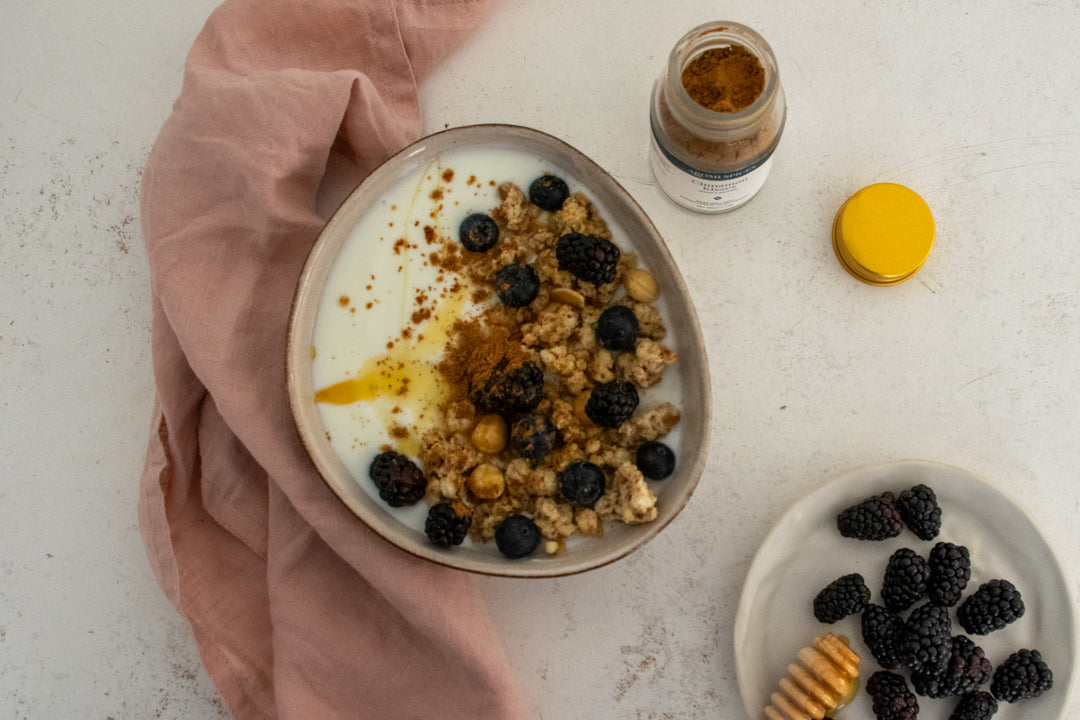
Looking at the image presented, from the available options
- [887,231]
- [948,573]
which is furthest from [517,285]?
[948,573]

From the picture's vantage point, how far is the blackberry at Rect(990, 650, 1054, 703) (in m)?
0.93

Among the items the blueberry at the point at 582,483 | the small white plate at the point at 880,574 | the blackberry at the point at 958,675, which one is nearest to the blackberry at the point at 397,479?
the blueberry at the point at 582,483

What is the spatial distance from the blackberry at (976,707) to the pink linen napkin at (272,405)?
0.51 meters

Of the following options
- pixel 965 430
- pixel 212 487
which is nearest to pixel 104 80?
pixel 212 487

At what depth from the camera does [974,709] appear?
94 cm

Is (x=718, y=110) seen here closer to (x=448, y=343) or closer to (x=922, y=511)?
(x=448, y=343)

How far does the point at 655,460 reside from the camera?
2.99 feet

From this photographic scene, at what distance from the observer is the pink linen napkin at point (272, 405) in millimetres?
987

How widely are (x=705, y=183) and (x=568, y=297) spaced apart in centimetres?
20

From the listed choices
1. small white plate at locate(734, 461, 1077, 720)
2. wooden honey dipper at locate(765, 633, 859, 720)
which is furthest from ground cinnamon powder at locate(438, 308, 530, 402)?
wooden honey dipper at locate(765, 633, 859, 720)

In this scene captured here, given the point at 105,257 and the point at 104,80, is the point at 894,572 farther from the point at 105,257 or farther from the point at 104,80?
the point at 104,80

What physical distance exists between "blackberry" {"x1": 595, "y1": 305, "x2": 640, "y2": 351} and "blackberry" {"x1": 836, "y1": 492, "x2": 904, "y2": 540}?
1.05 feet

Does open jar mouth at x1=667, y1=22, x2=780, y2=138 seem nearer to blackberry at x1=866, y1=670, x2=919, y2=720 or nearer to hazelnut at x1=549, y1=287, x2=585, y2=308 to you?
hazelnut at x1=549, y1=287, x2=585, y2=308

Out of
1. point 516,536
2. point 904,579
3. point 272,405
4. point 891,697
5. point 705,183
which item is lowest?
point 272,405
